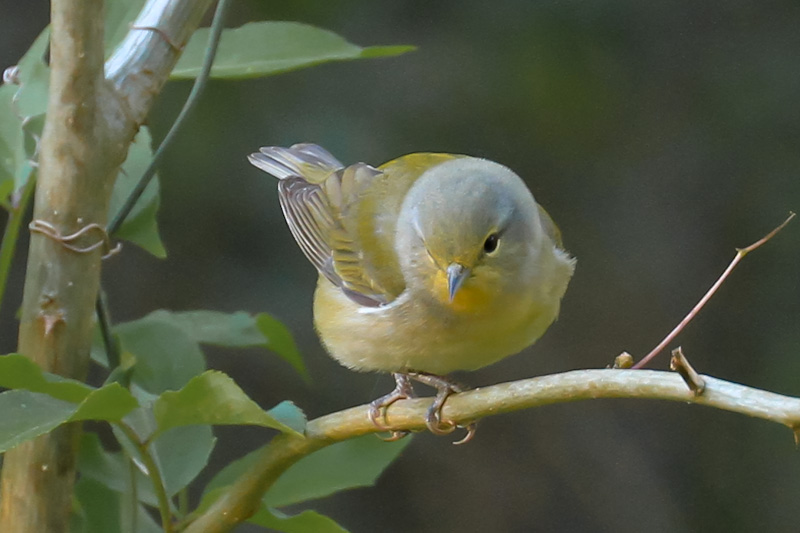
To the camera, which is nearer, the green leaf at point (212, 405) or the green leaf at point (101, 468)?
the green leaf at point (212, 405)

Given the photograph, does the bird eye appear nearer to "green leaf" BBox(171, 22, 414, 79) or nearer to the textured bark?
"green leaf" BBox(171, 22, 414, 79)

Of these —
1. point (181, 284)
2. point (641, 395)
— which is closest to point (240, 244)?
point (181, 284)

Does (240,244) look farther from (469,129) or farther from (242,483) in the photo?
(242,483)

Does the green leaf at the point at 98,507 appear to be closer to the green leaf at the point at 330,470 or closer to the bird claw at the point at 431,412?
the green leaf at the point at 330,470

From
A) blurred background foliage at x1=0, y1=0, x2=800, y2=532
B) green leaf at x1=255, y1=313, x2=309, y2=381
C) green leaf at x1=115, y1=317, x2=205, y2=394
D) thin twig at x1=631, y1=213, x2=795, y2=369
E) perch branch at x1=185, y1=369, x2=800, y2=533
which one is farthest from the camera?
blurred background foliage at x1=0, y1=0, x2=800, y2=532

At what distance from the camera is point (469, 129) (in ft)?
8.87

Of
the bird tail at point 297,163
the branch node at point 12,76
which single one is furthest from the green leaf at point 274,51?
the bird tail at point 297,163

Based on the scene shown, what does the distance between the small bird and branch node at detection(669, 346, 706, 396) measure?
1.41ft

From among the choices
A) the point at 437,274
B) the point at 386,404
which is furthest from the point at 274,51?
the point at 386,404

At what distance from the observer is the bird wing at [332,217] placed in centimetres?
171

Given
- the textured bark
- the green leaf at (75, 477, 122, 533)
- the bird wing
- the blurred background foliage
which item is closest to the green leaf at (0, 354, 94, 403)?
the textured bark

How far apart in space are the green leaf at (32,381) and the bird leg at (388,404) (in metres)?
0.32

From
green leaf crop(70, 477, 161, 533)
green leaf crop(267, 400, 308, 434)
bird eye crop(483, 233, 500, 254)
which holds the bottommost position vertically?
green leaf crop(70, 477, 161, 533)

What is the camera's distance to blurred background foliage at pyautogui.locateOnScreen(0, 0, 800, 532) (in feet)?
8.56
